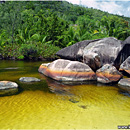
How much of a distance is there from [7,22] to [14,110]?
→ 96.7ft

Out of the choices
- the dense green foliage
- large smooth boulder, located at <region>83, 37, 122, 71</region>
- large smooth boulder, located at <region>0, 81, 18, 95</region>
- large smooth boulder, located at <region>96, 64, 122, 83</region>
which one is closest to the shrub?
the dense green foliage

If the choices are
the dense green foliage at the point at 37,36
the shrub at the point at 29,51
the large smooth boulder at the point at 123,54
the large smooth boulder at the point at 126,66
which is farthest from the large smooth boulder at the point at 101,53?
the dense green foliage at the point at 37,36

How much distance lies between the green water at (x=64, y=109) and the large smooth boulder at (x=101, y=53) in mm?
2991

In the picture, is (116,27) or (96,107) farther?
(116,27)

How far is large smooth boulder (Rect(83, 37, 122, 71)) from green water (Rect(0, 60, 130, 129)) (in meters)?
2.99

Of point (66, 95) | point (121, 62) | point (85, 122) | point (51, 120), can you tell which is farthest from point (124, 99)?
point (121, 62)

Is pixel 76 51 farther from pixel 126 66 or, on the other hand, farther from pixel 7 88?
pixel 7 88

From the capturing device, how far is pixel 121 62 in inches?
428

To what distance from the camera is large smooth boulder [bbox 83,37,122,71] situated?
10141 mm

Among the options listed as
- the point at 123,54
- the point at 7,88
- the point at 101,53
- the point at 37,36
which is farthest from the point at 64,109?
the point at 37,36

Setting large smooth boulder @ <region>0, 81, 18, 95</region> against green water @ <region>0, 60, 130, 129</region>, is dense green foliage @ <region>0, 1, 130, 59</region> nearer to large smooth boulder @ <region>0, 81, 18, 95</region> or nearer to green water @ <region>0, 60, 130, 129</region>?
large smooth boulder @ <region>0, 81, 18, 95</region>

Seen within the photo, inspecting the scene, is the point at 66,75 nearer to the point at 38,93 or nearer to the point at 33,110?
the point at 38,93

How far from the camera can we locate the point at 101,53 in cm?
1029

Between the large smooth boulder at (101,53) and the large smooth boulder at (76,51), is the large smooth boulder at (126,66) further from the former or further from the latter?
the large smooth boulder at (76,51)
